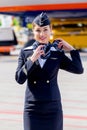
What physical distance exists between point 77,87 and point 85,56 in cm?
592

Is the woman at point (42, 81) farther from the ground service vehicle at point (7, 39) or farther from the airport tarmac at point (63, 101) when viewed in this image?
the ground service vehicle at point (7, 39)

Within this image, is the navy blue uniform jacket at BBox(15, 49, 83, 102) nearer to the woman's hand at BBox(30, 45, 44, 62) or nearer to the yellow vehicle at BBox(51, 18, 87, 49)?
the woman's hand at BBox(30, 45, 44, 62)

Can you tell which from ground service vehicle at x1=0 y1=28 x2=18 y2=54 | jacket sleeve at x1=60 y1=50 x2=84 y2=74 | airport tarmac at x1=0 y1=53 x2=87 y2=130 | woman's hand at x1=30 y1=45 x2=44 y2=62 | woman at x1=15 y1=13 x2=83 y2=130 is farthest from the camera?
ground service vehicle at x1=0 y1=28 x2=18 y2=54

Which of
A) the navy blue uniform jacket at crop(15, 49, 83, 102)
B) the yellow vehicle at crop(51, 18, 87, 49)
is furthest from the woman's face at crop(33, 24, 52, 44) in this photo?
the yellow vehicle at crop(51, 18, 87, 49)

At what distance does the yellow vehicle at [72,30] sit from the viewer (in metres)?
16.7

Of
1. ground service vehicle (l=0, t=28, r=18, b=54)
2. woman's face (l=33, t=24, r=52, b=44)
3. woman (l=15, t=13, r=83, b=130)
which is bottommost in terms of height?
ground service vehicle (l=0, t=28, r=18, b=54)

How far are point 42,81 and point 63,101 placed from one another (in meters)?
4.93

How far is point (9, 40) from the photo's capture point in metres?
17.7

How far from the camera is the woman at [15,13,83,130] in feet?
10.9

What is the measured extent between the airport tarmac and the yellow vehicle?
5.04 meters

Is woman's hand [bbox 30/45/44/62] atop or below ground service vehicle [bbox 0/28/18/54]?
atop

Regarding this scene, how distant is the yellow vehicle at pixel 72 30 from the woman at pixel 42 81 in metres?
13.2

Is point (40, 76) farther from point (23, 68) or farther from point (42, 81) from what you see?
point (23, 68)

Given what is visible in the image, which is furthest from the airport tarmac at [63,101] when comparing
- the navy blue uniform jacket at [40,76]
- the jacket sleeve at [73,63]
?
the navy blue uniform jacket at [40,76]
